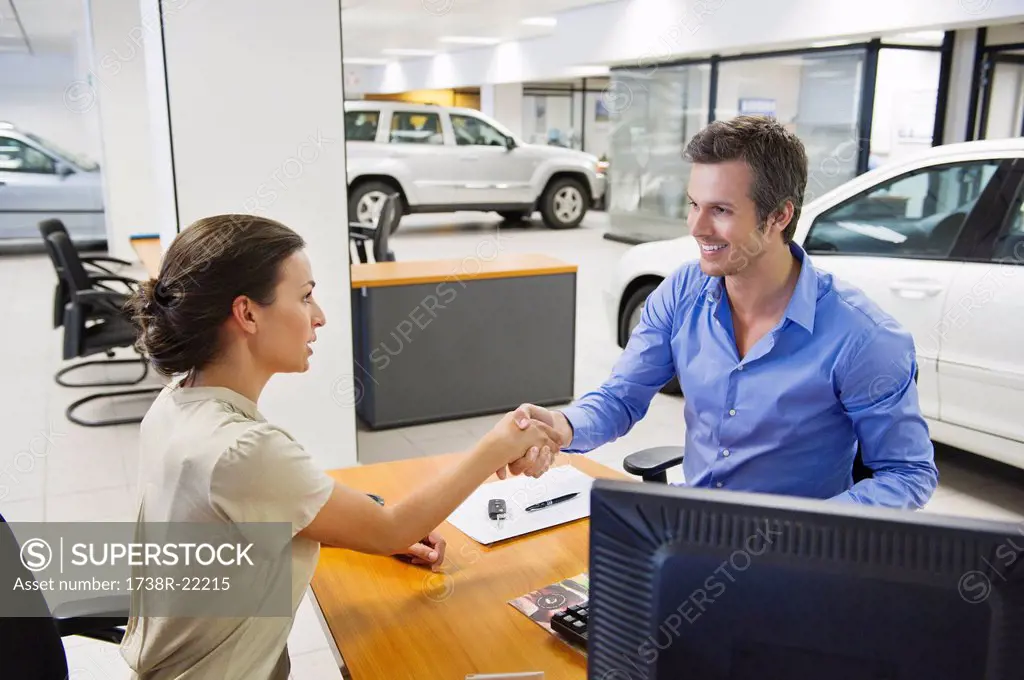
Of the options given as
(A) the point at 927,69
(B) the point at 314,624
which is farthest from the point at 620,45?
(B) the point at 314,624

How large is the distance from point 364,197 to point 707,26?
427cm

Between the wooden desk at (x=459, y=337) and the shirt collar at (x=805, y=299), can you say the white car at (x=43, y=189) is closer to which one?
the wooden desk at (x=459, y=337)

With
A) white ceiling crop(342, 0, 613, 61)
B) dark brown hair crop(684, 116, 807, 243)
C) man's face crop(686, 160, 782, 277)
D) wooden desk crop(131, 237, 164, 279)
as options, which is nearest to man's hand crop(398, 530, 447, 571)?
man's face crop(686, 160, 782, 277)

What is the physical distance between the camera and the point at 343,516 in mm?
1193

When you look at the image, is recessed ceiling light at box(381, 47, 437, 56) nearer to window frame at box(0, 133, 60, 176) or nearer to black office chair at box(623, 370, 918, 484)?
Result: window frame at box(0, 133, 60, 176)

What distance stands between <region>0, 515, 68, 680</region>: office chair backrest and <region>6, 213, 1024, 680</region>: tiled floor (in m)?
0.85

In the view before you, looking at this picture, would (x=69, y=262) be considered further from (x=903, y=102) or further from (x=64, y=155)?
(x=903, y=102)

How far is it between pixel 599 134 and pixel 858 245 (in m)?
13.3

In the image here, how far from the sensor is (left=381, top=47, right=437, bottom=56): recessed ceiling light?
15.5 m

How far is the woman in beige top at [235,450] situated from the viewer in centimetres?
113

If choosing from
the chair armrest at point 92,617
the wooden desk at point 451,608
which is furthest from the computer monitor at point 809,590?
the chair armrest at point 92,617

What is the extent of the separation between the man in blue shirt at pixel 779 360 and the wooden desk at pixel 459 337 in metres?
2.49

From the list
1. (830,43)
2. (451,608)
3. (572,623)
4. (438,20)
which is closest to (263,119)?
(451,608)

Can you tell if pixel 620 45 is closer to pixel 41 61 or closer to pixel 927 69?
pixel 927 69
